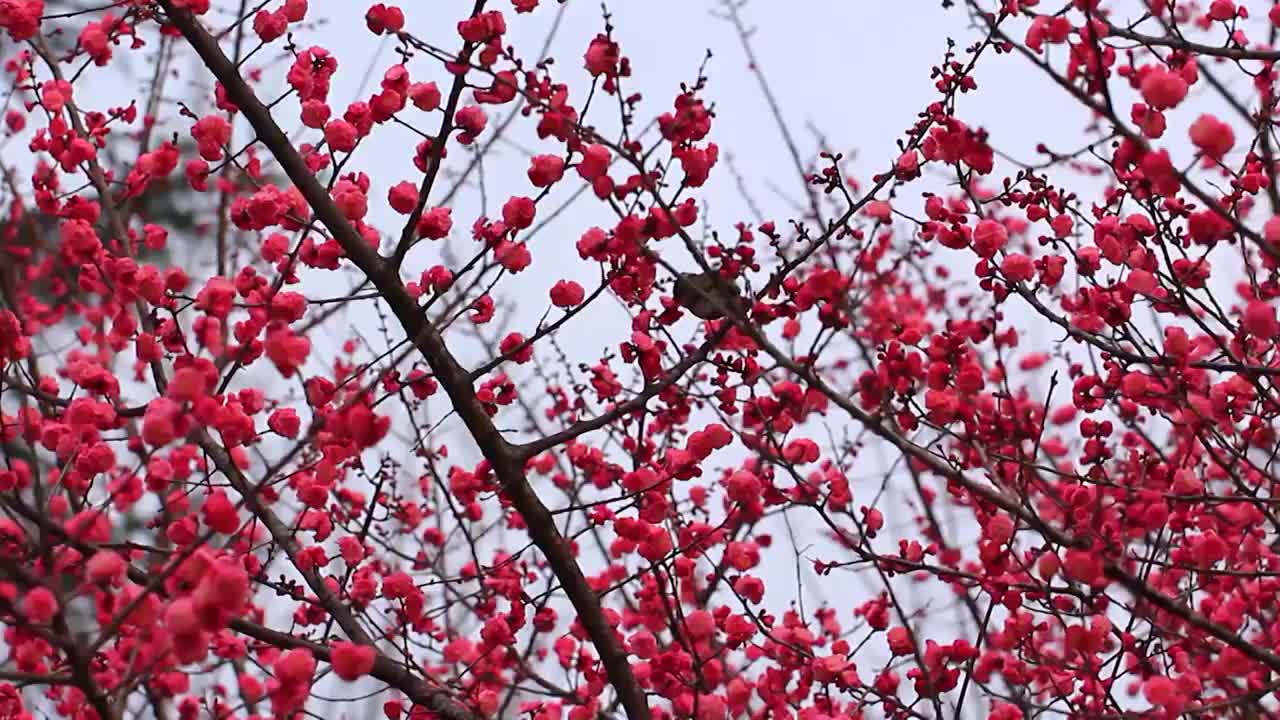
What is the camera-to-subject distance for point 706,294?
286 cm

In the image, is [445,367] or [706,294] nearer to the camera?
[706,294]

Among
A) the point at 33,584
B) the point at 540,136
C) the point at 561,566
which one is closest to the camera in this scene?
the point at 33,584

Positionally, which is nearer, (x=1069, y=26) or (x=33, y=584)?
(x=33, y=584)

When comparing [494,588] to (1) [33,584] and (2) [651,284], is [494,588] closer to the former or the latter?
(2) [651,284]

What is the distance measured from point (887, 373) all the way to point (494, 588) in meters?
1.40

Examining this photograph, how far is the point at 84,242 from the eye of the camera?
134 inches

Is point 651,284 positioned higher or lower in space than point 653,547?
higher

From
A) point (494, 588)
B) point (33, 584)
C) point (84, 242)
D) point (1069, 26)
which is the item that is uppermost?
point (1069, 26)

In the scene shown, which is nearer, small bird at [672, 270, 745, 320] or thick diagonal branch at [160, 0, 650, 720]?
small bird at [672, 270, 745, 320]

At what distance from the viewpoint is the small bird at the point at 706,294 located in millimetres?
2768

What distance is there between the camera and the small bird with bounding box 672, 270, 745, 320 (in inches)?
109

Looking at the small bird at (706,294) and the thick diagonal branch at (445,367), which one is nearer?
the small bird at (706,294)

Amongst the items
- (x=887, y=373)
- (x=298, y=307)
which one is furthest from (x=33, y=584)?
(x=887, y=373)

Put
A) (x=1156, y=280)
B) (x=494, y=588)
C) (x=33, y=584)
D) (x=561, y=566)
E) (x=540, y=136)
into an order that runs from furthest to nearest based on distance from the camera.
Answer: (x=494, y=588), (x=1156, y=280), (x=561, y=566), (x=540, y=136), (x=33, y=584)
